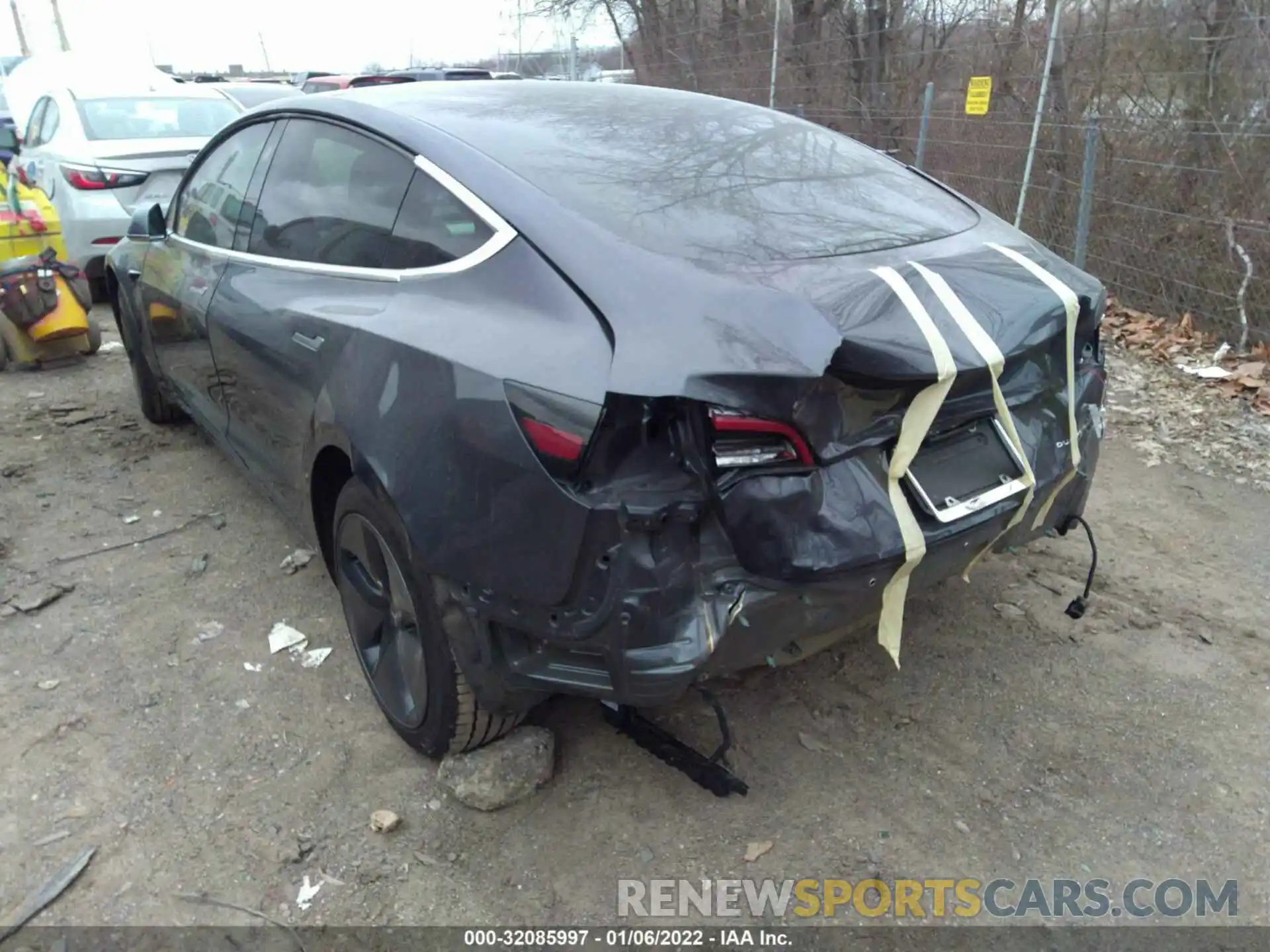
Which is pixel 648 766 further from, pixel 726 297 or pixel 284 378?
pixel 284 378

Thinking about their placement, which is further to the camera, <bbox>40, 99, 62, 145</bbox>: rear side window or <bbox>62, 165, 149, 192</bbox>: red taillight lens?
<bbox>40, 99, 62, 145</bbox>: rear side window

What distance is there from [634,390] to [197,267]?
2.63 meters

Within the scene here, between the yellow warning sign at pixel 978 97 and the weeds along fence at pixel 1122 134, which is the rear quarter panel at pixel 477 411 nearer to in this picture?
the weeds along fence at pixel 1122 134

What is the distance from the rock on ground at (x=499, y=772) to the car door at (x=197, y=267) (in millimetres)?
1838

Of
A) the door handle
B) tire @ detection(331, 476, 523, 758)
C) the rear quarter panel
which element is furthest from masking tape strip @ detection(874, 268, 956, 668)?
the door handle

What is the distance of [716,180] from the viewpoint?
2617 mm

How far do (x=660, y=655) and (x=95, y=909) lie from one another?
5.05 feet

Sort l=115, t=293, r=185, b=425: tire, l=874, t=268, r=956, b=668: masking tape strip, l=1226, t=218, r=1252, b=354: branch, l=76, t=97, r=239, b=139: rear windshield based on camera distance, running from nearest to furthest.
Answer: l=874, t=268, r=956, b=668: masking tape strip
l=115, t=293, r=185, b=425: tire
l=1226, t=218, r=1252, b=354: branch
l=76, t=97, r=239, b=139: rear windshield

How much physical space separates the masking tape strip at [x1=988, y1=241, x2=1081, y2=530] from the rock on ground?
1.50 metres

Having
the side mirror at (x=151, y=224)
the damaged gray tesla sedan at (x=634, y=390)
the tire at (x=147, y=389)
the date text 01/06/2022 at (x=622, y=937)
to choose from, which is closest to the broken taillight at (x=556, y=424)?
the damaged gray tesla sedan at (x=634, y=390)

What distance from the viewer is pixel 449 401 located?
2.22m

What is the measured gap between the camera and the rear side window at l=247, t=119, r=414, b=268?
2738 mm

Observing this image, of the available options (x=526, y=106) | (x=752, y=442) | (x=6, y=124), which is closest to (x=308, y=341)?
(x=526, y=106)

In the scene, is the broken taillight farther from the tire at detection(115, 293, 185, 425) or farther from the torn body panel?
→ the tire at detection(115, 293, 185, 425)
